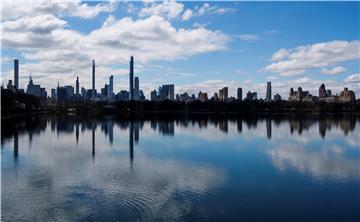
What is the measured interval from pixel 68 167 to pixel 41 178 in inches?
102

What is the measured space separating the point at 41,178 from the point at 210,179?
6239 millimetres

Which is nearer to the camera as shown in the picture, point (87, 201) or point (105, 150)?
point (87, 201)

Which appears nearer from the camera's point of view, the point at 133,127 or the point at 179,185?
the point at 179,185

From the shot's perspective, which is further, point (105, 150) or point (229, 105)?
point (229, 105)

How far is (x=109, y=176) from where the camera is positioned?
1515cm

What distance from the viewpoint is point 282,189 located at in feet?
43.4

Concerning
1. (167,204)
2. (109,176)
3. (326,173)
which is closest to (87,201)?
(167,204)

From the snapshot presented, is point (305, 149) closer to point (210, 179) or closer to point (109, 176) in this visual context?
point (210, 179)

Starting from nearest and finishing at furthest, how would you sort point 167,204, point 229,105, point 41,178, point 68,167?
point 167,204, point 41,178, point 68,167, point 229,105

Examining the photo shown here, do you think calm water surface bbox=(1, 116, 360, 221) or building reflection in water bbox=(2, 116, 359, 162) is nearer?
calm water surface bbox=(1, 116, 360, 221)

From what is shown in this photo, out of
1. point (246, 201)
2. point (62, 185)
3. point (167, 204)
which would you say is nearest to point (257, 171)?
point (246, 201)

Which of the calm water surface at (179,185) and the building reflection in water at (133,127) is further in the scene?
the building reflection in water at (133,127)

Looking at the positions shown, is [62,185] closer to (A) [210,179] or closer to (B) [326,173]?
(A) [210,179]

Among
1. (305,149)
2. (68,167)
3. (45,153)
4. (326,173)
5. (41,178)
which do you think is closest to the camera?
(41,178)
